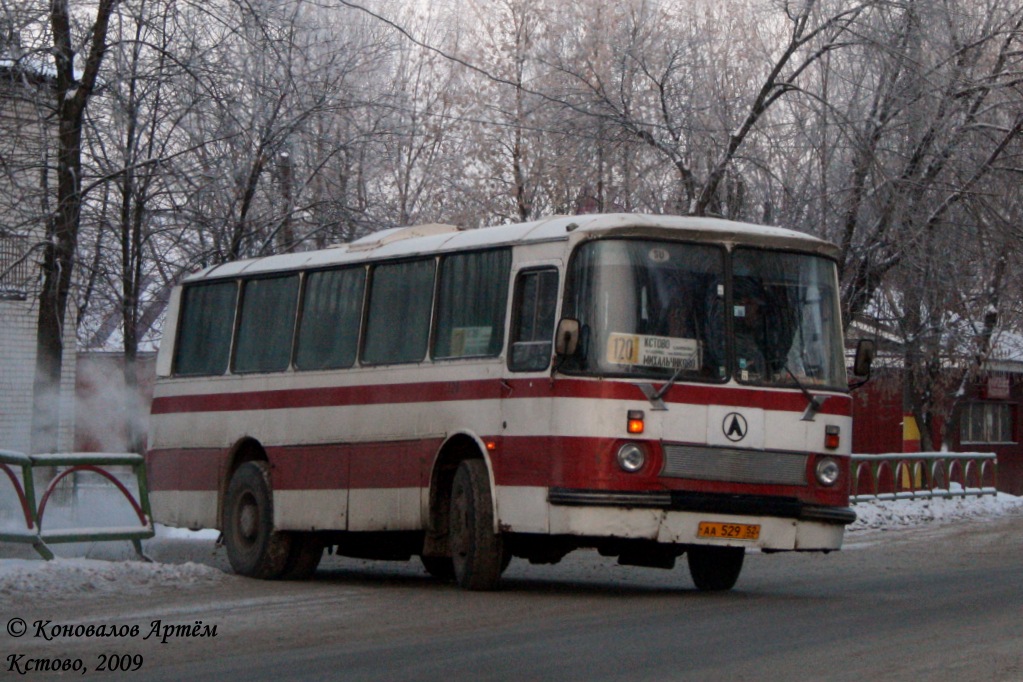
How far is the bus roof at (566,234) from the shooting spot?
12609mm

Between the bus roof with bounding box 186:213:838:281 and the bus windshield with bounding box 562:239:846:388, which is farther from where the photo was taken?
the bus roof with bounding box 186:213:838:281

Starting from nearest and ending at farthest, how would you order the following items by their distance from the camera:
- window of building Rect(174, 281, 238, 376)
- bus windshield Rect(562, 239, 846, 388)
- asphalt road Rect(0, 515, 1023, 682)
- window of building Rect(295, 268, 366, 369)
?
asphalt road Rect(0, 515, 1023, 682)
bus windshield Rect(562, 239, 846, 388)
window of building Rect(295, 268, 366, 369)
window of building Rect(174, 281, 238, 376)

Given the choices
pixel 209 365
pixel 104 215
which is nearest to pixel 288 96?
pixel 104 215

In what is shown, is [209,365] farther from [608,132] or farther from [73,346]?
[73,346]

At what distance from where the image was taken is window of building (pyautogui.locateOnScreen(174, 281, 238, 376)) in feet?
54.9

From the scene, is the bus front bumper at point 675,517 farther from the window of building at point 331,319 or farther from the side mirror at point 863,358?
the window of building at point 331,319

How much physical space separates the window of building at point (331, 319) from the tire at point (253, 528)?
1214mm

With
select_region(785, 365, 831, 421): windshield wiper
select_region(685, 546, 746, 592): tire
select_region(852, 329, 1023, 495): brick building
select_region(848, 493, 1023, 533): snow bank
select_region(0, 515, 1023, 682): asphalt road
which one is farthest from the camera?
select_region(852, 329, 1023, 495): brick building

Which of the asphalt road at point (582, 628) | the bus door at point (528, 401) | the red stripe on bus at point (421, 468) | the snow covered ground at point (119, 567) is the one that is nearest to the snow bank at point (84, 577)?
the snow covered ground at point (119, 567)

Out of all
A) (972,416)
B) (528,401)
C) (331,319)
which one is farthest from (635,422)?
(972,416)

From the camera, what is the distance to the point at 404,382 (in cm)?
1408

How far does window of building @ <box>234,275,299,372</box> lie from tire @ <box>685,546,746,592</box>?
13.9 feet

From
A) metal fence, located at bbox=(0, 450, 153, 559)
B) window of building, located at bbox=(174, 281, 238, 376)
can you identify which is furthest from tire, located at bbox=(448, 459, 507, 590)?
window of building, located at bbox=(174, 281, 238, 376)

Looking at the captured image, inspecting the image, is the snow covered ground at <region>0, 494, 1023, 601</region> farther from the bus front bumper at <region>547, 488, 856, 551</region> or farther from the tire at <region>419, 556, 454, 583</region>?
the bus front bumper at <region>547, 488, 856, 551</region>
